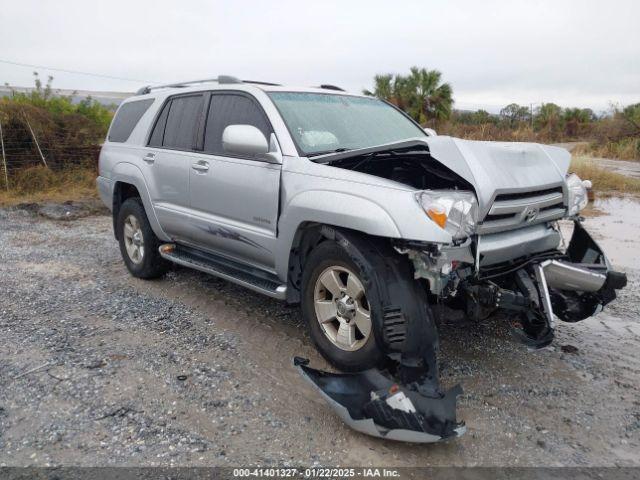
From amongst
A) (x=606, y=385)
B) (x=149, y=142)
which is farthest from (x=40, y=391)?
(x=606, y=385)

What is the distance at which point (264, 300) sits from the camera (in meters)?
4.95

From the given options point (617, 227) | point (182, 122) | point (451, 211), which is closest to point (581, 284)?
point (451, 211)

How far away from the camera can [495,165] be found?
125 inches

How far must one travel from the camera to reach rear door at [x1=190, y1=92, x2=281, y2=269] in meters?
3.85

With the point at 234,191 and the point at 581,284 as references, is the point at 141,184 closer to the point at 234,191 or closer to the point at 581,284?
the point at 234,191

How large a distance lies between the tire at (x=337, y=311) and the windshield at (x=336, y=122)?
842mm

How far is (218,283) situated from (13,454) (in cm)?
291

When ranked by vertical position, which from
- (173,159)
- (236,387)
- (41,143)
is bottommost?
(236,387)

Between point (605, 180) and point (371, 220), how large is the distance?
513 inches

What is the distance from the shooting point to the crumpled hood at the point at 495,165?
3031 mm

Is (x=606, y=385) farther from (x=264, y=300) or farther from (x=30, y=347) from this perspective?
(x=30, y=347)

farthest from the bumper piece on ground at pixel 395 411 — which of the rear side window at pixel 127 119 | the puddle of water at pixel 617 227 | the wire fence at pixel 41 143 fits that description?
the wire fence at pixel 41 143

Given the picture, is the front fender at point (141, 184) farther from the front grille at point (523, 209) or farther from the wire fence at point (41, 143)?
the wire fence at point (41, 143)

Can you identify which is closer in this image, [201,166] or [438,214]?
[438,214]
